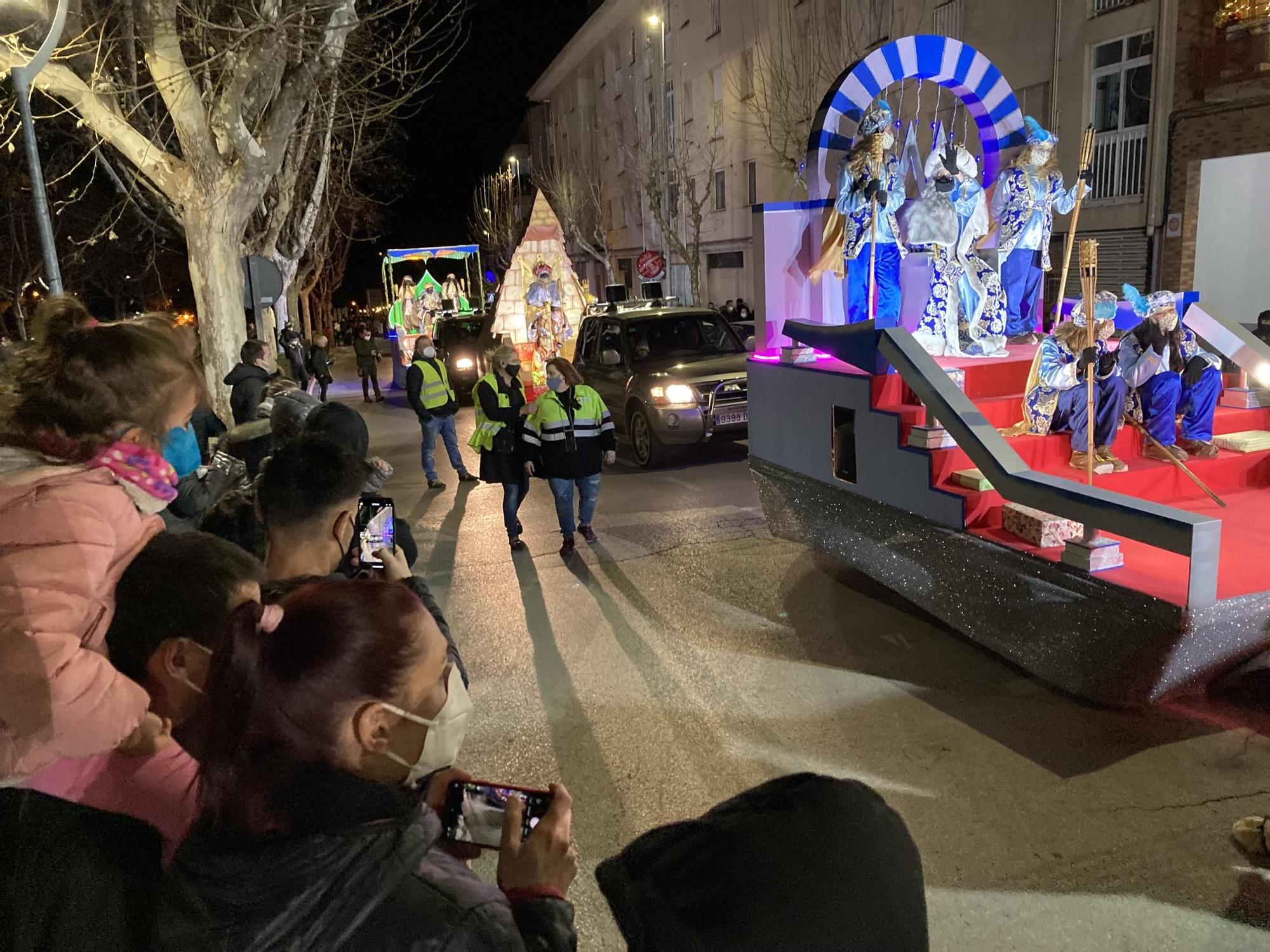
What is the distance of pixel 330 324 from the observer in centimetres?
4981

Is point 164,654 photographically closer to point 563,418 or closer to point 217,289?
point 563,418

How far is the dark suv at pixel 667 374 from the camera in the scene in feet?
35.8

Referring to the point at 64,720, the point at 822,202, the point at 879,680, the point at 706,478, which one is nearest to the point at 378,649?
the point at 64,720

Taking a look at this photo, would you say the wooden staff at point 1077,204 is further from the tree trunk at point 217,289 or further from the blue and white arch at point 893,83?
the tree trunk at point 217,289

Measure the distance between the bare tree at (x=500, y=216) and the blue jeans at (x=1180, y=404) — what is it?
35113 mm

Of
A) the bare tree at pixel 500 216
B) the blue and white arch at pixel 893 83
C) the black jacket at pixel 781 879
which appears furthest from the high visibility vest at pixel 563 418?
the bare tree at pixel 500 216

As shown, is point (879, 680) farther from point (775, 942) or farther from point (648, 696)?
point (775, 942)

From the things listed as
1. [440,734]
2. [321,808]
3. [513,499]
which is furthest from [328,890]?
[513,499]

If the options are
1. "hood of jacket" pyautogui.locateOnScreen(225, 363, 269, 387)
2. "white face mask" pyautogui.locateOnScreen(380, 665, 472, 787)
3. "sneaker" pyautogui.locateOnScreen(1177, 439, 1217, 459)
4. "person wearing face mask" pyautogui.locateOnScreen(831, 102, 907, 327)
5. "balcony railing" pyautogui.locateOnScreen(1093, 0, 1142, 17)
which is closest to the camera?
"white face mask" pyautogui.locateOnScreen(380, 665, 472, 787)

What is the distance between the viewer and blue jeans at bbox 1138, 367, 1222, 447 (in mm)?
6000

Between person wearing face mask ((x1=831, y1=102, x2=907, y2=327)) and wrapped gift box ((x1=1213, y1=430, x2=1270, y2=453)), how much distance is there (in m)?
2.28

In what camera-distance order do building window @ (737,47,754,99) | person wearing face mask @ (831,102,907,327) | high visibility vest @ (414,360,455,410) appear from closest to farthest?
person wearing face mask @ (831,102,907,327)
high visibility vest @ (414,360,455,410)
building window @ (737,47,754,99)

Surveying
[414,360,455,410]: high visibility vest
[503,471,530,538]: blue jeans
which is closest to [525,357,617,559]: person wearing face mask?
[503,471,530,538]: blue jeans

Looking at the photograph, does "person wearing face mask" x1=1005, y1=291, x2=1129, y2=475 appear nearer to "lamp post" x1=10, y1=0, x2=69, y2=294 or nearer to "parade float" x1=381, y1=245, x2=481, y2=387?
"lamp post" x1=10, y1=0, x2=69, y2=294
